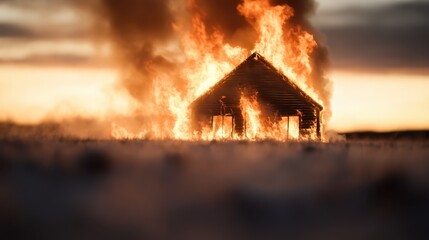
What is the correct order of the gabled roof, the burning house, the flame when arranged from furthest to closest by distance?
1. the gabled roof
2. the burning house
3. the flame

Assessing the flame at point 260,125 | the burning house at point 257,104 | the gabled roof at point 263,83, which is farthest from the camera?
the gabled roof at point 263,83

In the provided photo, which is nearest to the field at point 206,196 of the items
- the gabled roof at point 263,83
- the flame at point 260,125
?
the flame at point 260,125

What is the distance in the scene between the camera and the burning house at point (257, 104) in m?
34.7

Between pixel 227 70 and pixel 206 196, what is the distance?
2711 centimetres

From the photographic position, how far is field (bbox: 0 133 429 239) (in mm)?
8820

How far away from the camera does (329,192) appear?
10844 mm

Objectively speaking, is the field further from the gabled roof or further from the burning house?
the gabled roof

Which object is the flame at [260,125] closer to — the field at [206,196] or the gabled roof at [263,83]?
the gabled roof at [263,83]

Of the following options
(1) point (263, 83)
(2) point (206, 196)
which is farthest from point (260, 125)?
(2) point (206, 196)

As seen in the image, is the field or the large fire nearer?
the field

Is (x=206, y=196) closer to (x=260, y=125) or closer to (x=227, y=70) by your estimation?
(x=260, y=125)

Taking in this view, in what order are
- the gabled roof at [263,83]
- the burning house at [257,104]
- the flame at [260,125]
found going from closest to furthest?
the flame at [260,125] < the burning house at [257,104] < the gabled roof at [263,83]

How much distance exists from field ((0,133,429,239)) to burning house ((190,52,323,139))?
2082 cm

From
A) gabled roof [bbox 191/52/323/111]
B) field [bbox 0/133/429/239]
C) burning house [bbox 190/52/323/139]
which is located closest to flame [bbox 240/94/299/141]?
burning house [bbox 190/52/323/139]
